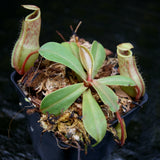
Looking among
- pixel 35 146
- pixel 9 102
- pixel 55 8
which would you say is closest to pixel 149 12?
pixel 55 8

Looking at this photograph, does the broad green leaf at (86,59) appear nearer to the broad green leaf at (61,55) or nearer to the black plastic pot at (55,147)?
→ the broad green leaf at (61,55)

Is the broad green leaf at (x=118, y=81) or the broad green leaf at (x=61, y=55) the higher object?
the broad green leaf at (x=61, y=55)

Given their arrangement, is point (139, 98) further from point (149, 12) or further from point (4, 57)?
point (149, 12)

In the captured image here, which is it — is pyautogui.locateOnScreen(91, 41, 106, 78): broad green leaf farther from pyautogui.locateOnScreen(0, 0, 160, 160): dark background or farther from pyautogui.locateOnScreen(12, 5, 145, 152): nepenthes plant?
pyautogui.locateOnScreen(0, 0, 160, 160): dark background

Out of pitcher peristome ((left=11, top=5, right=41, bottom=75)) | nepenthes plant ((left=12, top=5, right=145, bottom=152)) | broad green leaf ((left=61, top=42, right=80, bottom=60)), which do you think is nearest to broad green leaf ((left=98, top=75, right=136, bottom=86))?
nepenthes plant ((left=12, top=5, right=145, bottom=152))

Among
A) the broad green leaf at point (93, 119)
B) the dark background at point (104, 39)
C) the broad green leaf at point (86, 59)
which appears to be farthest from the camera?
the dark background at point (104, 39)

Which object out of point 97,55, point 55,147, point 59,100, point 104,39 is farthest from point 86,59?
point 104,39

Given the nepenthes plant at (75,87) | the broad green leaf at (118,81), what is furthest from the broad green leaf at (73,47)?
the broad green leaf at (118,81)

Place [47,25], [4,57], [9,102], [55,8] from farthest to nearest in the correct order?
[55,8] < [47,25] < [4,57] < [9,102]

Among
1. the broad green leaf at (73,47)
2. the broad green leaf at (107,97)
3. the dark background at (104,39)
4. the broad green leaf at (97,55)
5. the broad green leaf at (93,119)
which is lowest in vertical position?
the dark background at (104,39)
